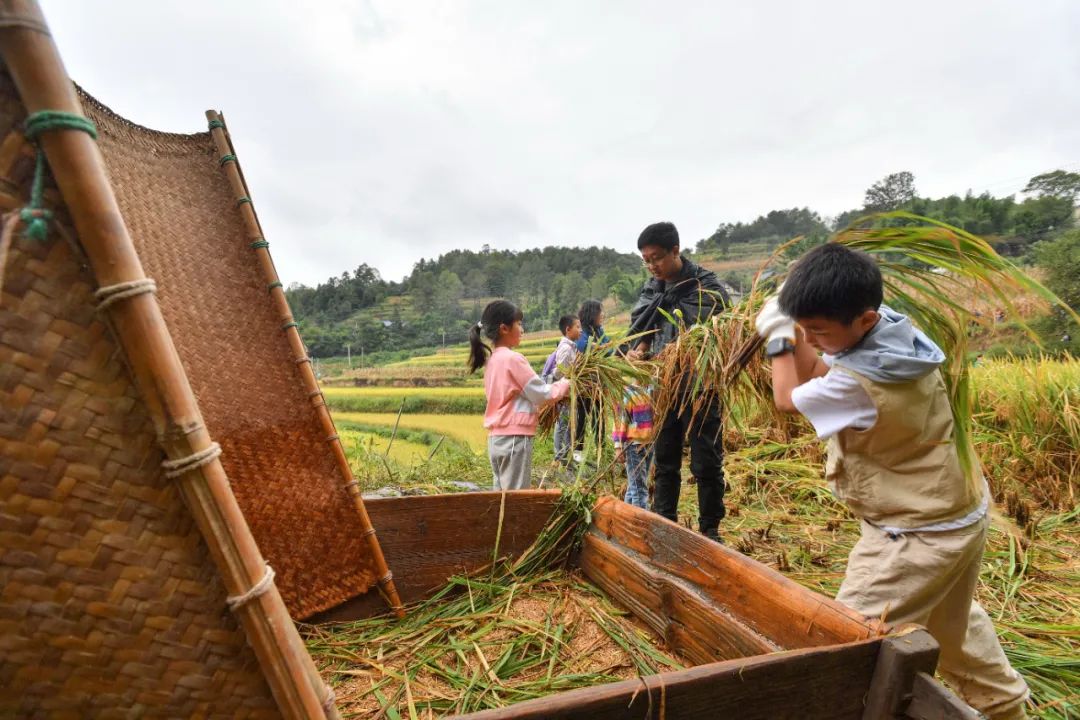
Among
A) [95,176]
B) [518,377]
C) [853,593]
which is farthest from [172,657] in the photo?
[518,377]

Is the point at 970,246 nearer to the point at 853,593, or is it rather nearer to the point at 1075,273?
the point at 853,593

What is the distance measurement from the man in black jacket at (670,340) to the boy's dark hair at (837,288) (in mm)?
1302

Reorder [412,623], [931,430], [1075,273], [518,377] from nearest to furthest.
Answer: [931,430], [412,623], [518,377], [1075,273]

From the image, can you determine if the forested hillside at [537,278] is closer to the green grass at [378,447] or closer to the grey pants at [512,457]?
the green grass at [378,447]

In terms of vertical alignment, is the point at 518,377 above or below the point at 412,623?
above

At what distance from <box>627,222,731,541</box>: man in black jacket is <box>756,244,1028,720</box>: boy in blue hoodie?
Answer: 4.15 feet

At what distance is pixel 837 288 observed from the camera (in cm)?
137

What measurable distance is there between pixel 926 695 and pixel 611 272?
4495cm

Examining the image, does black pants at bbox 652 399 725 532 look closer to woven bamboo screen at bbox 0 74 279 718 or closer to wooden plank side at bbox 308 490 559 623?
wooden plank side at bbox 308 490 559 623

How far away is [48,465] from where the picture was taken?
0.66 metres

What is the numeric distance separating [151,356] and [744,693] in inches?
45.8

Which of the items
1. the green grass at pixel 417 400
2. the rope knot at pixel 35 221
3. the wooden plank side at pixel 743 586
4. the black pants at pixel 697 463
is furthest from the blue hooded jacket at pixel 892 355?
the green grass at pixel 417 400

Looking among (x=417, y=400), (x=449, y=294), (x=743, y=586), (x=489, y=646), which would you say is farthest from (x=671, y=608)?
(x=449, y=294)

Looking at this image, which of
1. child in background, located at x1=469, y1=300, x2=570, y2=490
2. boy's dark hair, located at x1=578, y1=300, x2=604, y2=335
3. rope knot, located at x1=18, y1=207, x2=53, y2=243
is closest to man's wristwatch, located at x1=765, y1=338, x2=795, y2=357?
child in background, located at x1=469, y1=300, x2=570, y2=490
